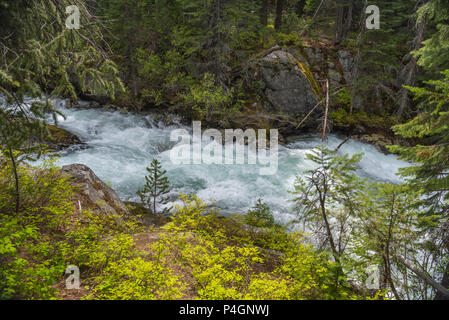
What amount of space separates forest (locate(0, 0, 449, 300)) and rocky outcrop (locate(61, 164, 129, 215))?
56 mm

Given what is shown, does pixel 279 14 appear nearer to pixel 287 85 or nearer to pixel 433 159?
pixel 287 85

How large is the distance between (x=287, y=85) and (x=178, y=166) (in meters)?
8.12

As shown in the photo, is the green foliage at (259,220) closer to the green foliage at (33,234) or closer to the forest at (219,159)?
the forest at (219,159)

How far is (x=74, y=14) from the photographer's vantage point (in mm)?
4227

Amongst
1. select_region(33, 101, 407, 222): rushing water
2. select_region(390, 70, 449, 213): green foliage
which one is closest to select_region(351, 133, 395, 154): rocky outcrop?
select_region(33, 101, 407, 222): rushing water

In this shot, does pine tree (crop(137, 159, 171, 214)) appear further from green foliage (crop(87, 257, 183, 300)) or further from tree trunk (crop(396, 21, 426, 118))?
tree trunk (crop(396, 21, 426, 118))

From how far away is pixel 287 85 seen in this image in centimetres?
1480

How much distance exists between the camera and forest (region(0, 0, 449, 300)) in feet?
12.6

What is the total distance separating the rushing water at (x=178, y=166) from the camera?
33.7ft

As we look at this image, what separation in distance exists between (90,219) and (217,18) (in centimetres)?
1329

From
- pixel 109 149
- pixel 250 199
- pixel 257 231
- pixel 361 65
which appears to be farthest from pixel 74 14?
pixel 361 65

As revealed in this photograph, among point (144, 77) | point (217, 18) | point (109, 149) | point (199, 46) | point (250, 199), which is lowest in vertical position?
point (250, 199)

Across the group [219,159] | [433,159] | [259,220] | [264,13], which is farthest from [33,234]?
→ [264,13]
